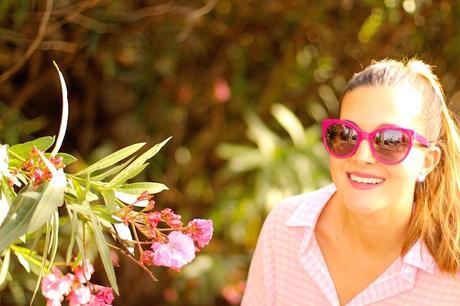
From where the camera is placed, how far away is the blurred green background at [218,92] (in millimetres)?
3492

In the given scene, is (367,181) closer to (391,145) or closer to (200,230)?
(391,145)

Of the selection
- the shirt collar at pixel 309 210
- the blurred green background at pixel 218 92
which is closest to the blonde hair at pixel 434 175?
the shirt collar at pixel 309 210

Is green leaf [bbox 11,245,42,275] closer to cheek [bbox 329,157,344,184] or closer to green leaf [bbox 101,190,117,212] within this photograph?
green leaf [bbox 101,190,117,212]

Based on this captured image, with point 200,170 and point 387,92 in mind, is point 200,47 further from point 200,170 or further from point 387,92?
point 387,92

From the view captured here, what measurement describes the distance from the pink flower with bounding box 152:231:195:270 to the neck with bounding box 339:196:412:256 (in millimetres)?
536

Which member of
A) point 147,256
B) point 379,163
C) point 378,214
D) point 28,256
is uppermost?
point 379,163

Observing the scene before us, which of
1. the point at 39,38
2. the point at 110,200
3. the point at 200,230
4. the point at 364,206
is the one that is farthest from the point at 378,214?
the point at 39,38

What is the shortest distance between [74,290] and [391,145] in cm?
69

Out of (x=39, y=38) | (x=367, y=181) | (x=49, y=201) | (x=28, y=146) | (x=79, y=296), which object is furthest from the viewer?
(x=39, y=38)

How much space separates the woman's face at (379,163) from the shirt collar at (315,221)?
13 cm

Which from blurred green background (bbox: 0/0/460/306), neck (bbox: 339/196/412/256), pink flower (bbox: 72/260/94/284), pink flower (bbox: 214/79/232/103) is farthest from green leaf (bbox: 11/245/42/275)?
pink flower (bbox: 214/79/232/103)

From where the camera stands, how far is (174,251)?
5.17ft

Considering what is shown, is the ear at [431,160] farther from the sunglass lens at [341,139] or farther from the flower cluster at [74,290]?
the flower cluster at [74,290]

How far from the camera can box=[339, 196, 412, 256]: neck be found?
1.99 metres
